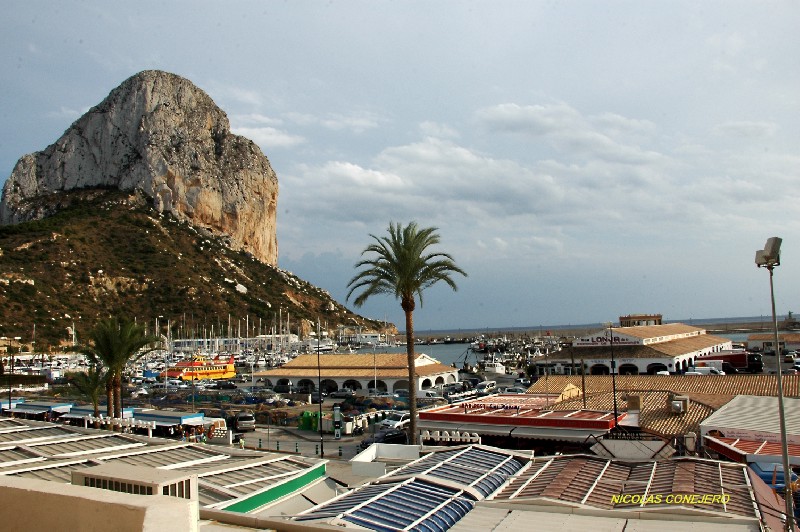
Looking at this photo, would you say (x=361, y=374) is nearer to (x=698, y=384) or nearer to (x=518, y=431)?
(x=698, y=384)

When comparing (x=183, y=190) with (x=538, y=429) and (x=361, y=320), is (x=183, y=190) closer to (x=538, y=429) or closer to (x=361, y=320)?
(x=361, y=320)

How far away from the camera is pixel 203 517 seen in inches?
303

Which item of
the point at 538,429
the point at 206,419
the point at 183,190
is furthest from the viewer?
the point at 183,190

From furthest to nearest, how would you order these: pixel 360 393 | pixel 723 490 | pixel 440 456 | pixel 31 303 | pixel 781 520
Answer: pixel 31 303 < pixel 360 393 < pixel 440 456 < pixel 723 490 < pixel 781 520

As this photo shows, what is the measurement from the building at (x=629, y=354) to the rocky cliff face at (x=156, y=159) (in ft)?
351

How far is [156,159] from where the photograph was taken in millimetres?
140875

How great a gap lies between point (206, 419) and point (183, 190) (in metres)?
118

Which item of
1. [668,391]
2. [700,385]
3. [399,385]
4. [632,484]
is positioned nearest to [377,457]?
[632,484]

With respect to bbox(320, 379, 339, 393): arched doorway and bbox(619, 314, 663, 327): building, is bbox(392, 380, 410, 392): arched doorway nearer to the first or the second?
bbox(320, 379, 339, 393): arched doorway

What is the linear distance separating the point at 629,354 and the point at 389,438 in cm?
3199

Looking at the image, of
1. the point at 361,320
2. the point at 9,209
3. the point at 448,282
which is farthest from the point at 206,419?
the point at 361,320

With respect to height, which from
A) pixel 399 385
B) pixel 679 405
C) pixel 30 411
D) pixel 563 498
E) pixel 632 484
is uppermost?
pixel 563 498

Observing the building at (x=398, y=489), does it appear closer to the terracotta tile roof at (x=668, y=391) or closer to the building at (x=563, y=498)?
the building at (x=563, y=498)

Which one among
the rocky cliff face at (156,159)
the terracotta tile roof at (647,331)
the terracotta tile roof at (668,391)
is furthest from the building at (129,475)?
the rocky cliff face at (156,159)
